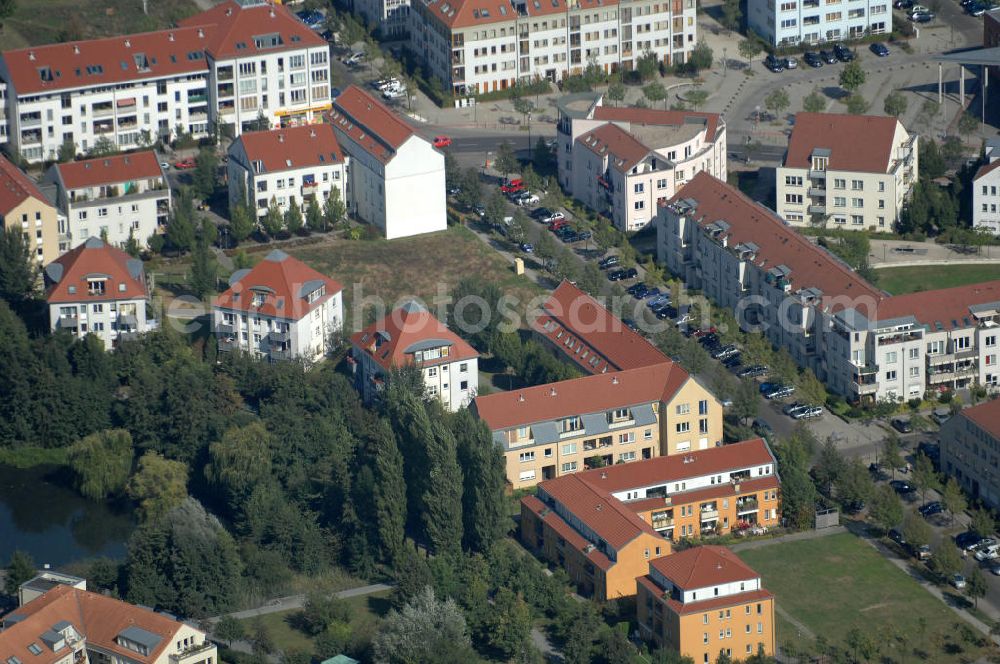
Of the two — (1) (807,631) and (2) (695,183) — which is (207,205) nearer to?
(2) (695,183)

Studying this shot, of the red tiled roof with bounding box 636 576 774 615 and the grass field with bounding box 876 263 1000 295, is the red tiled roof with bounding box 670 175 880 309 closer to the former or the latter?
the grass field with bounding box 876 263 1000 295

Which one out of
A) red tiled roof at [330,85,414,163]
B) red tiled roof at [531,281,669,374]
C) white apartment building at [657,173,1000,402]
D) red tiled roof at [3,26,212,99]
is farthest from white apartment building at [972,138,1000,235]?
red tiled roof at [3,26,212,99]

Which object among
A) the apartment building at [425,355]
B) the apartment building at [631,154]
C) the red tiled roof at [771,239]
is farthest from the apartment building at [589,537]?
the apartment building at [631,154]

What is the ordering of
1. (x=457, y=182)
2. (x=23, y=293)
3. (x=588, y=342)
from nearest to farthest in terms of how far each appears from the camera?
1. (x=588, y=342)
2. (x=23, y=293)
3. (x=457, y=182)

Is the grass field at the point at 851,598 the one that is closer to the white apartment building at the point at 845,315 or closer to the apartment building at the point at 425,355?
the white apartment building at the point at 845,315

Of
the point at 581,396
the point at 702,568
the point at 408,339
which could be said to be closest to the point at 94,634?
the point at 702,568

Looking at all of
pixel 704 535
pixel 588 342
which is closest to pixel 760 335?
pixel 588 342

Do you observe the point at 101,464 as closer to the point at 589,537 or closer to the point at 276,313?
the point at 276,313
